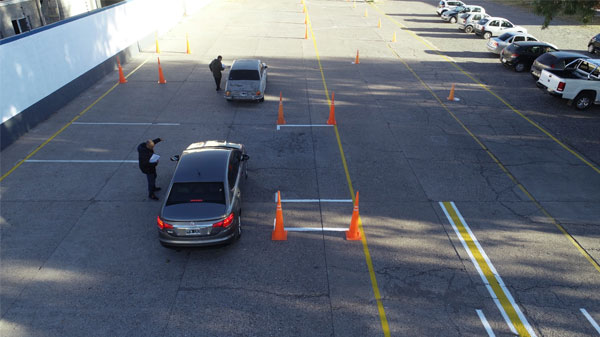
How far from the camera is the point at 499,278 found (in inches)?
294

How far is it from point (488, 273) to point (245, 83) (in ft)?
37.5

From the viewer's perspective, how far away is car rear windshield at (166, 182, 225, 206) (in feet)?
25.1

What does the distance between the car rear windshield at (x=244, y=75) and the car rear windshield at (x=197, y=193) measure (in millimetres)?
8854

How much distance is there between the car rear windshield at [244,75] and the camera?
51.9ft

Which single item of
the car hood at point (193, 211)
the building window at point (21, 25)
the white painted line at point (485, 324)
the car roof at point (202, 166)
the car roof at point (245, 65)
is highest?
the building window at point (21, 25)

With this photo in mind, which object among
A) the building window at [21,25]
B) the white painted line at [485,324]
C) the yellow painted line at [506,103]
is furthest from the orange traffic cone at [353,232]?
the building window at [21,25]

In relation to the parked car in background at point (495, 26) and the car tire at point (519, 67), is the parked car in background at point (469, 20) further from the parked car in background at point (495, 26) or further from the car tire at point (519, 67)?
the car tire at point (519, 67)

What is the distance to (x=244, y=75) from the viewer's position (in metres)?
15.9

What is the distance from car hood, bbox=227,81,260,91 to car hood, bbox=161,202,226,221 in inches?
342

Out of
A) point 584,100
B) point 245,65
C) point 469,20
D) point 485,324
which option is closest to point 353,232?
point 485,324

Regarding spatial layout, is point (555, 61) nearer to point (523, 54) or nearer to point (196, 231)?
point (523, 54)

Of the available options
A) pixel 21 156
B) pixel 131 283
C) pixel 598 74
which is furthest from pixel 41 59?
pixel 598 74

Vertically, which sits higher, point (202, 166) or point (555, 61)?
point (555, 61)

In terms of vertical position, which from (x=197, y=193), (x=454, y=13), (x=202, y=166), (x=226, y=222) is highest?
(x=454, y=13)
